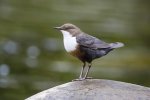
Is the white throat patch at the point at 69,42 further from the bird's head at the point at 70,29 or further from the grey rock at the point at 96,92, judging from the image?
the grey rock at the point at 96,92

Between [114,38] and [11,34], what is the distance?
79.2 inches

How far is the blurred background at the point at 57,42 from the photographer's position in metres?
11.8

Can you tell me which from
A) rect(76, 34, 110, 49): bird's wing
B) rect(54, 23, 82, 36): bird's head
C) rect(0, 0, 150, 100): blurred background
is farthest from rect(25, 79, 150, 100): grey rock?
rect(0, 0, 150, 100): blurred background

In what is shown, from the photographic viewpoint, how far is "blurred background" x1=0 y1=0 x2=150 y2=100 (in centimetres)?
1175

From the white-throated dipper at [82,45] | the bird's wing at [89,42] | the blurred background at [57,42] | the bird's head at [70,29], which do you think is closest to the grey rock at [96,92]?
the white-throated dipper at [82,45]

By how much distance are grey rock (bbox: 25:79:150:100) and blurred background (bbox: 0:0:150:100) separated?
464 cm

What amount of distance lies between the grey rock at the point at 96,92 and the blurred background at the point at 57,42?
464 centimetres

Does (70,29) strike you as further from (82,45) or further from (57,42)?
(57,42)

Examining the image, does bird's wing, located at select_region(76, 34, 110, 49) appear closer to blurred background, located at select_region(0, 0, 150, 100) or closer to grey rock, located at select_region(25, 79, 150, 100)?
grey rock, located at select_region(25, 79, 150, 100)

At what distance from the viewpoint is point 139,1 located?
20.6 m

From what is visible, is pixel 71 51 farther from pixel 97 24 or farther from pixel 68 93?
pixel 97 24

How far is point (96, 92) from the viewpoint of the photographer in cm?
602

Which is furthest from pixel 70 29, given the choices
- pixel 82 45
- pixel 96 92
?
pixel 96 92

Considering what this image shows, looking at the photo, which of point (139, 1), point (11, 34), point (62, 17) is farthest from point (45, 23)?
point (139, 1)
